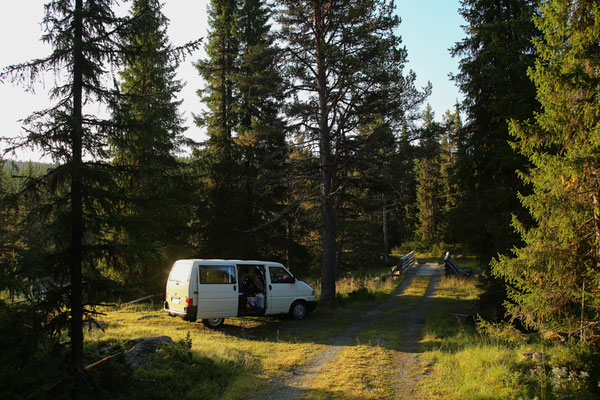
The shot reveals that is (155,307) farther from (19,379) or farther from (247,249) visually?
(19,379)

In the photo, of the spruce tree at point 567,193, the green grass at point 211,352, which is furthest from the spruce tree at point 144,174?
the spruce tree at point 567,193

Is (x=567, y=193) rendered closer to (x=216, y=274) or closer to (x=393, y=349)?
(x=393, y=349)

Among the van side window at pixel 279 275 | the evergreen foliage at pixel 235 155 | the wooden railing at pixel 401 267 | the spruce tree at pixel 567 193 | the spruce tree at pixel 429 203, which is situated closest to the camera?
the spruce tree at pixel 567 193

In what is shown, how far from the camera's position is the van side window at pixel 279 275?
490 inches

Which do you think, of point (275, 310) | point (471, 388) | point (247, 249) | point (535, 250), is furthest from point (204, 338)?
point (247, 249)

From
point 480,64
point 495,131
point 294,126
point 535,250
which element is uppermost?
point 480,64

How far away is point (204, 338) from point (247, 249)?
369 inches

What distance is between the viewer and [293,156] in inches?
629

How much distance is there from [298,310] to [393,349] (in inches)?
177

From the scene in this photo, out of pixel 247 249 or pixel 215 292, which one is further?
pixel 247 249

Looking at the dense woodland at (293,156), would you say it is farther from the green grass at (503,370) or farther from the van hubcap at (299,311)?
the van hubcap at (299,311)

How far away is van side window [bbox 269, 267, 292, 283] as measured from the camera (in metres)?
12.4

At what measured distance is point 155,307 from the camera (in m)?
15.6

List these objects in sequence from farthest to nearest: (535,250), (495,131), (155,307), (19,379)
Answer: (155,307), (495,131), (535,250), (19,379)
